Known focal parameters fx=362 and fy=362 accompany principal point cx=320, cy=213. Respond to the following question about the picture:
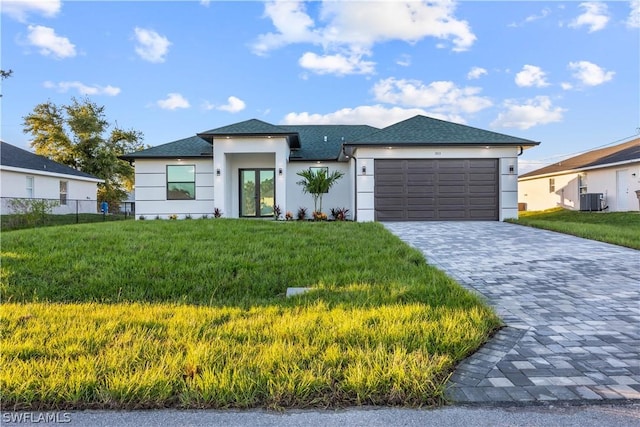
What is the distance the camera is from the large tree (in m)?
27.4

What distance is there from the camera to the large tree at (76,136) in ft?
90.0

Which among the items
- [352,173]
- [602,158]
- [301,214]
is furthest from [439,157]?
[602,158]

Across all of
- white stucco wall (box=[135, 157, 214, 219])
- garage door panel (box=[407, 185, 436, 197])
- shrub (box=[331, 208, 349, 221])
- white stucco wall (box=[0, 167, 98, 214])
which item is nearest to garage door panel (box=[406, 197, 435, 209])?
garage door panel (box=[407, 185, 436, 197])

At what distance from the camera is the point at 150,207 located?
1520 cm

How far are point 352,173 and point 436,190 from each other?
3396 millimetres

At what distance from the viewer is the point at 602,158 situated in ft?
67.2

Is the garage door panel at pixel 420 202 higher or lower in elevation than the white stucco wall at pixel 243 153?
lower

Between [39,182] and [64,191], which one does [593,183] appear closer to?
[39,182]

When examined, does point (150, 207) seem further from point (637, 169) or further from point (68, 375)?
point (637, 169)

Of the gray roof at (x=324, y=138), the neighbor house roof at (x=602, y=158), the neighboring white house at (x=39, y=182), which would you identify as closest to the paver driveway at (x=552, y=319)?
the gray roof at (x=324, y=138)

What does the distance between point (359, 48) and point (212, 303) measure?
14.7 m

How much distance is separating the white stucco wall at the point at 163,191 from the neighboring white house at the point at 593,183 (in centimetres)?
1917

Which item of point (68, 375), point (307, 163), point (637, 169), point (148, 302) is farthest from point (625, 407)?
point (637, 169)

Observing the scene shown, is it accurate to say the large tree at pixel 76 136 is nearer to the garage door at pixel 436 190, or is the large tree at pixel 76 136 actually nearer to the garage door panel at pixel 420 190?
the garage door at pixel 436 190
